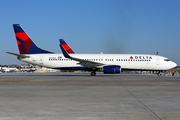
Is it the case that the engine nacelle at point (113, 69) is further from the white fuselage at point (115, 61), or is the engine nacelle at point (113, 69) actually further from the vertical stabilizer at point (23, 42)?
the vertical stabilizer at point (23, 42)

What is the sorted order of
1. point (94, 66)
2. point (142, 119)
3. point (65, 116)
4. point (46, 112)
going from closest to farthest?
point (142, 119) → point (65, 116) → point (46, 112) → point (94, 66)

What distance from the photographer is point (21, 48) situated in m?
32.6

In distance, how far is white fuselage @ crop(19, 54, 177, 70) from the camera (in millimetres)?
31766

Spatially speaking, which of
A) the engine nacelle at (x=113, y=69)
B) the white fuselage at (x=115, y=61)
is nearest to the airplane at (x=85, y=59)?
the white fuselage at (x=115, y=61)

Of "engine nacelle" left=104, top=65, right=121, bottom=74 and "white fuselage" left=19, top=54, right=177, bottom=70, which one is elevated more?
"white fuselage" left=19, top=54, right=177, bottom=70

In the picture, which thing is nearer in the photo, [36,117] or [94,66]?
[36,117]

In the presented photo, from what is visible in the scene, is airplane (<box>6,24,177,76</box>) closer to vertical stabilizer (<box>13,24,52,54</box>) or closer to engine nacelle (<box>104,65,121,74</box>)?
vertical stabilizer (<box>13,24,52,54</box>)

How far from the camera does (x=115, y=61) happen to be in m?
31.9

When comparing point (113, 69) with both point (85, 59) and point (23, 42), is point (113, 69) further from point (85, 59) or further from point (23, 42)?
point (23, 42)

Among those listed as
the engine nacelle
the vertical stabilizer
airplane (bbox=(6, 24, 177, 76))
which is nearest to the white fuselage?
airplane (bbox=(6, 24, 177, 76))

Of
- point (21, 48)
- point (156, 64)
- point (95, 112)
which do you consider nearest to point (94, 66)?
point (156, 64)

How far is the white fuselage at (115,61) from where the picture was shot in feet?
104

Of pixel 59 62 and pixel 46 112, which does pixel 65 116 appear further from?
pixel 59 62

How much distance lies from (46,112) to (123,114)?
2.52 metres
